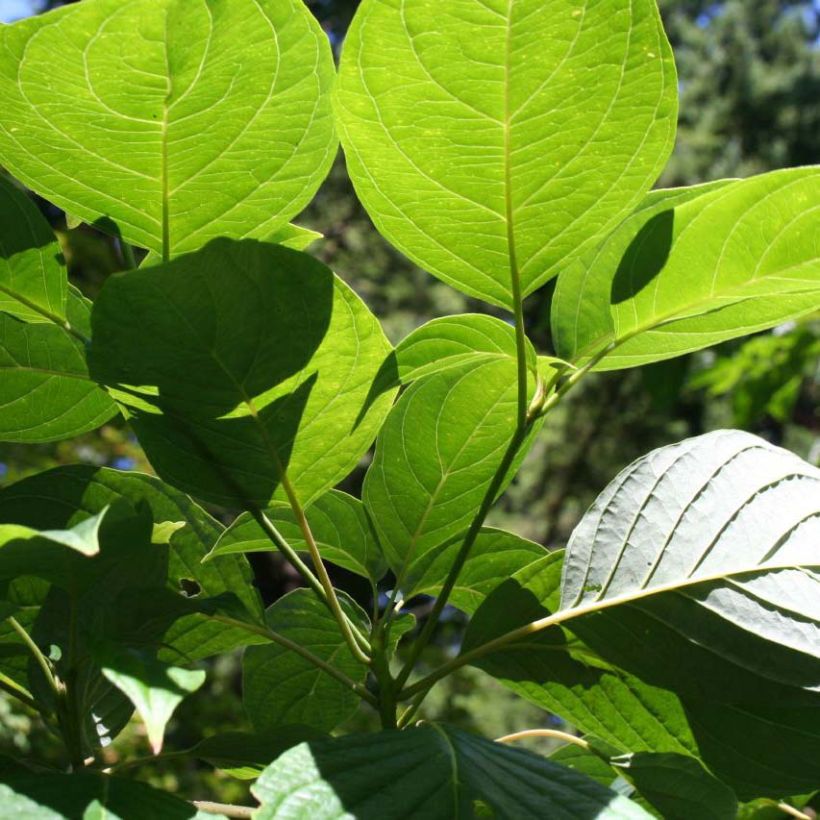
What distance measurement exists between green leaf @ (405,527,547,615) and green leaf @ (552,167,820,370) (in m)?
0.17

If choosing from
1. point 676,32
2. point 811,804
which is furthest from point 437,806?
point 676,32

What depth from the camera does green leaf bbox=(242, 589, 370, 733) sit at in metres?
0.79

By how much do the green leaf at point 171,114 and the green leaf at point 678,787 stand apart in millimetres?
431

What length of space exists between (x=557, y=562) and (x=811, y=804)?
1.79 feet

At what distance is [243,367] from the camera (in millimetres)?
557

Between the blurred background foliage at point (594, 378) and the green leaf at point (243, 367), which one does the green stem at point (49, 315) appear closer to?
the green leaf at point (243, 367)

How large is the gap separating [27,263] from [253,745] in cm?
35

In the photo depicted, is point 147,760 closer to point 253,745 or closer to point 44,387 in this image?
point 253,745

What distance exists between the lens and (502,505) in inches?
435

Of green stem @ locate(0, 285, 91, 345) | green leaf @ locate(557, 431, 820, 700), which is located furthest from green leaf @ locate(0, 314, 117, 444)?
green leaf @ locate(557, 431, 820, 700)

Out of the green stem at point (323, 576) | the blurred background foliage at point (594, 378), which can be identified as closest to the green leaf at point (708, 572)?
the green stem at point (323, 576)

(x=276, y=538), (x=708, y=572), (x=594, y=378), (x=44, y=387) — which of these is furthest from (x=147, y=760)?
(x=594, y=378)

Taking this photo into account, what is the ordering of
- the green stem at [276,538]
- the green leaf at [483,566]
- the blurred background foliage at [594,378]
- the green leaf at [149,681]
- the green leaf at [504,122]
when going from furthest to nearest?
the blurred background foliage at [594,378]
the green leaf at [483,566]
the green stem at [276,538]
the green leaf at [504,122]
the green leaf at [149,681]

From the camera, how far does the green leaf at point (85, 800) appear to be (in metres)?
0.45
